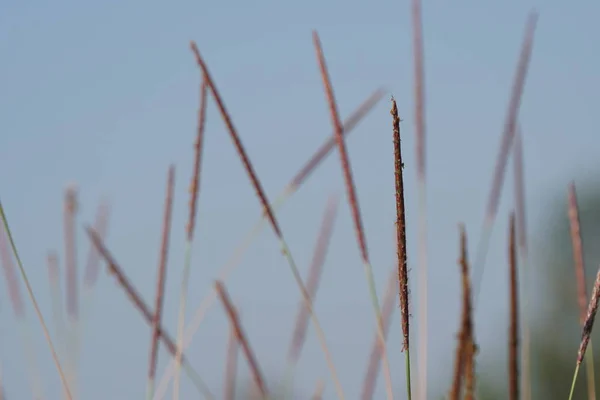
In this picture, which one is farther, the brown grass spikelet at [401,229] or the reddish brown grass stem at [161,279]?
the reddish brown grass stem at [161,279]

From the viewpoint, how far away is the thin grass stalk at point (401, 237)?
107 centimetres

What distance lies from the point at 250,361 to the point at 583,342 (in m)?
0.76

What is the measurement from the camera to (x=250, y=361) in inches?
72.4

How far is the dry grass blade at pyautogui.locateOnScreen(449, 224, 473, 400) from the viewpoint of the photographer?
45.5 inches

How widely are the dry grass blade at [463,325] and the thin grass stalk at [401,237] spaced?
0.33 ft

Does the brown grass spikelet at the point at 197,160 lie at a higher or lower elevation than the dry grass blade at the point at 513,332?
higher

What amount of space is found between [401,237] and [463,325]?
17cm

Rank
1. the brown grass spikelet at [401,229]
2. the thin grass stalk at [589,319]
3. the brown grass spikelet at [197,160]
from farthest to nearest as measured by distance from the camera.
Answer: the brown grass spikelet at [197,160] < the thin grass stalk at [589,319] < the brown grass spikelet at [401,229]

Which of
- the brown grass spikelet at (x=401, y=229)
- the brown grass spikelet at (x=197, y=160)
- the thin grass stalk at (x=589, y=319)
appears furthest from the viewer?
the brown grass spikelet at (x=197, y=160)

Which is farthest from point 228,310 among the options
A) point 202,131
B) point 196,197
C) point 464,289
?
point 464,289

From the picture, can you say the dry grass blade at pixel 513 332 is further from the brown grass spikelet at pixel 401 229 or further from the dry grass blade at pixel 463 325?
the brown grass spikelet at pixel 401 229

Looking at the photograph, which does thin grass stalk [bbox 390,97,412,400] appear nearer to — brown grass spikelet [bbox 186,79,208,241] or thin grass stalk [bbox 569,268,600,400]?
thin grass stalk [bbox 569,268,600,400]

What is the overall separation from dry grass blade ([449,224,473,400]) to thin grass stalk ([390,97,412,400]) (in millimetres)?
100

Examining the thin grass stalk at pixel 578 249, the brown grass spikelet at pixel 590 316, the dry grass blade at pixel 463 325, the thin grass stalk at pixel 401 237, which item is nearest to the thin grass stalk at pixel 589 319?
the brown grass spikelet at pixel 590 316
